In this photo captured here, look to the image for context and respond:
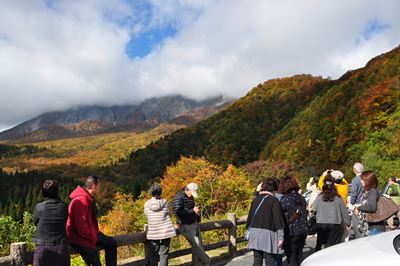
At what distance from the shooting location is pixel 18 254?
4.82 metres

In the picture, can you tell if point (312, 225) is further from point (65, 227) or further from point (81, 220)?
point (65, 227)

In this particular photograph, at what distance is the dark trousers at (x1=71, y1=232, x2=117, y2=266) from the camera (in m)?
5.17

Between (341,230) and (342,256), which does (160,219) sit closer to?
(341,230)

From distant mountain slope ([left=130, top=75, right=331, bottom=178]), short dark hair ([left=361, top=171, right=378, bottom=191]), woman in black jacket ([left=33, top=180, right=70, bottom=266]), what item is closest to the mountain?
distant mountain slope ([left=130, top=75, right=331, bottom=178])

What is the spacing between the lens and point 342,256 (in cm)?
339

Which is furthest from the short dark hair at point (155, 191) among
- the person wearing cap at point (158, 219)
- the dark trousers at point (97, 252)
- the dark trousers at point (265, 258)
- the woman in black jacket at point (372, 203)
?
the woman in black jacket at point (372, 203)

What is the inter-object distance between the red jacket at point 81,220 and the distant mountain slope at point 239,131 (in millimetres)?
55118

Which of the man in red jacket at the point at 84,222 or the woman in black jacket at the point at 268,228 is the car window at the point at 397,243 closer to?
the woman in black jacket at the point at 268,228

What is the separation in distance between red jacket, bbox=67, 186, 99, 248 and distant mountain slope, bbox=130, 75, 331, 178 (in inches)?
2170

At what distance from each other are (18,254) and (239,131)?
63.5 m

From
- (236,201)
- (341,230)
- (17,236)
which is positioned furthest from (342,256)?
(17,236)

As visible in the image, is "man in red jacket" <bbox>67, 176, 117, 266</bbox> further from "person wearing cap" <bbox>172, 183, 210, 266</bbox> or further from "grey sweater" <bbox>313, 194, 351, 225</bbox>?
"grey sweater" <bbox>313, 194, 351, 225</bbox>

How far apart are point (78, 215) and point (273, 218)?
2523 mm

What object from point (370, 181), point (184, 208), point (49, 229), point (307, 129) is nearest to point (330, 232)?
point (370, 181)
